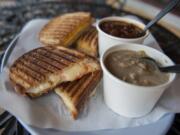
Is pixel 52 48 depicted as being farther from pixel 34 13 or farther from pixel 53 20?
pixel 34 13

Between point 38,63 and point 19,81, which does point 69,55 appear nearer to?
point 38,63

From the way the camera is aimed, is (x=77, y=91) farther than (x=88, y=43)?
No

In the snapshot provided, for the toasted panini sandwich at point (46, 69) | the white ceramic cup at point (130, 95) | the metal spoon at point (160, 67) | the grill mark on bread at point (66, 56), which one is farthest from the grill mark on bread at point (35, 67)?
the metal spoon at point (160, 67)

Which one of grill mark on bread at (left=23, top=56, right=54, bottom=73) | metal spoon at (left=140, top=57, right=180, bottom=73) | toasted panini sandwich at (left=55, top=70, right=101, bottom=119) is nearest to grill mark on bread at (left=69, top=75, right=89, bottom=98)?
toasted panini sandwich at (left=55, top=70, right=101, bottom=119)

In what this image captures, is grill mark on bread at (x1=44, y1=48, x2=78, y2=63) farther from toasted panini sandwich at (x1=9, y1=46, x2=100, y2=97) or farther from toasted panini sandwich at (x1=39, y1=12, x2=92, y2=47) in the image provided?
toasted panini sandwich at (x1=39, y1=12, x2=92, y2=47)

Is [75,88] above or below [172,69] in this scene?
below

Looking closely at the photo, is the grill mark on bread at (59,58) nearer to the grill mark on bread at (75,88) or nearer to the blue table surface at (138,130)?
the grill mark on bread at (75,88)

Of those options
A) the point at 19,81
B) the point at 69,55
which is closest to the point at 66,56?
the point at 69,55
